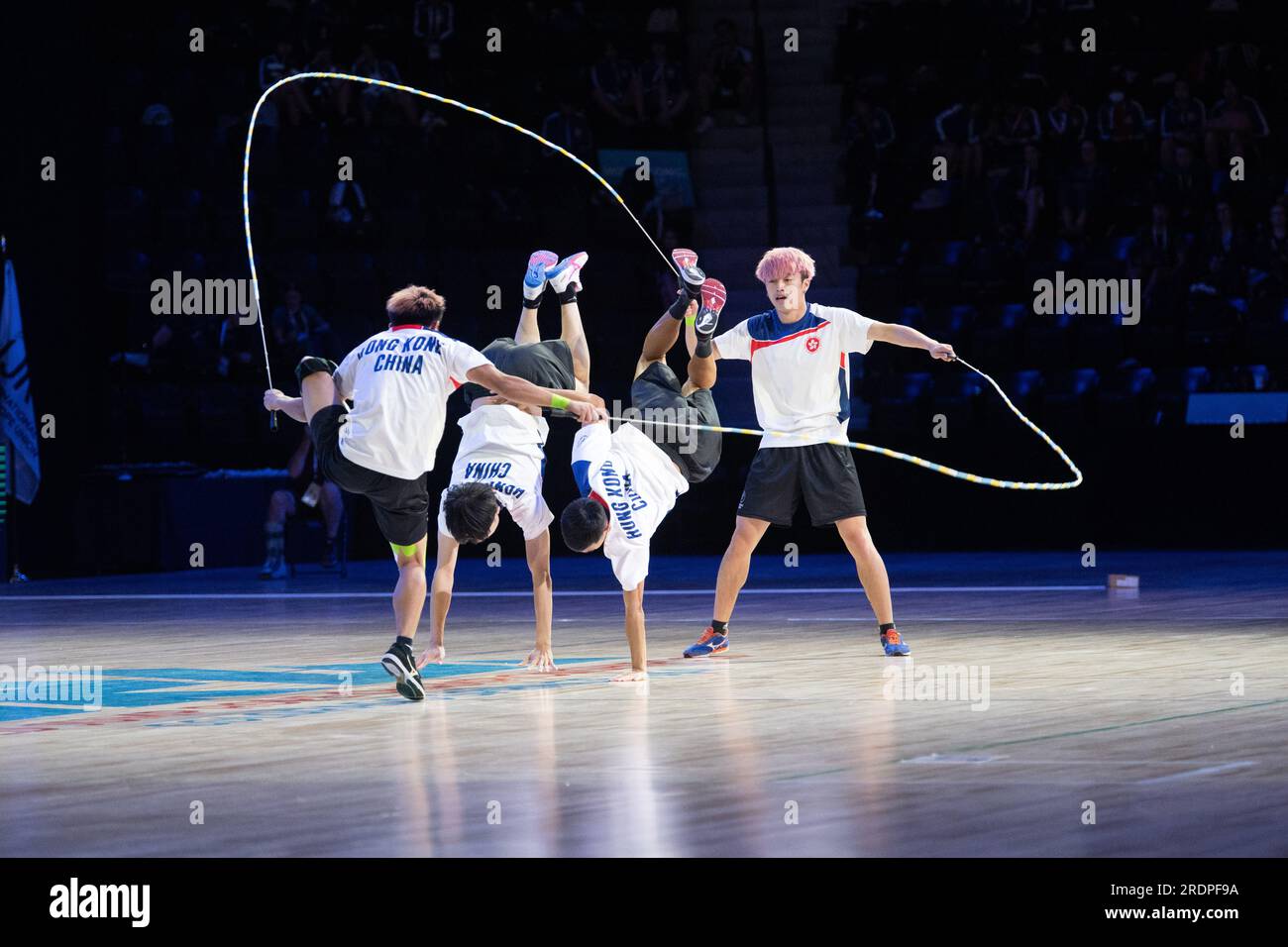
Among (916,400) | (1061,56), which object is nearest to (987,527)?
(916,400)

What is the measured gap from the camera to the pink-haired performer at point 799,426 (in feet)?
35.6

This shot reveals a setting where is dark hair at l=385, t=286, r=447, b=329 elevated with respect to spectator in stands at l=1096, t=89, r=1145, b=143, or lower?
lower

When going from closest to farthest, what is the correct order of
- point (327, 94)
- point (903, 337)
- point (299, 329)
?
point (903, 337) < point (299, 329) < point (327, 94)

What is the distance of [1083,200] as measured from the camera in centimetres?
2131

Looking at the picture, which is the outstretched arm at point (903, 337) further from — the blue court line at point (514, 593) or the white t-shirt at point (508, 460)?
the blue court line at point (514, 593)

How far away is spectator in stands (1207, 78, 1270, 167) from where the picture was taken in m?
21.5

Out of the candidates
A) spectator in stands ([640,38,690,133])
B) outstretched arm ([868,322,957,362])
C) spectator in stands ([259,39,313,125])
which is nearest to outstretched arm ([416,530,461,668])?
outstretched arm ([868,322,957,362])

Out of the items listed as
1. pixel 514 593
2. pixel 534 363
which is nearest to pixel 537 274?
pixel 534 363

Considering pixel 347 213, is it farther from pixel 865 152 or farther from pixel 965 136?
pixel 965 136

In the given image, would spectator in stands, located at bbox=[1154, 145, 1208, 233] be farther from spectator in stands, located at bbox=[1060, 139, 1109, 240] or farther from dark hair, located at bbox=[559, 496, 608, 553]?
dark hair, located at bbox=[559, 496, 608, 553]

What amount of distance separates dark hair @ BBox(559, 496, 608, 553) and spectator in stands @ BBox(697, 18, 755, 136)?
15.9m

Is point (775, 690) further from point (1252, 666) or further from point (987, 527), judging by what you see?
point (987, 527)

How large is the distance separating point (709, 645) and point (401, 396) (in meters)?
2.48
